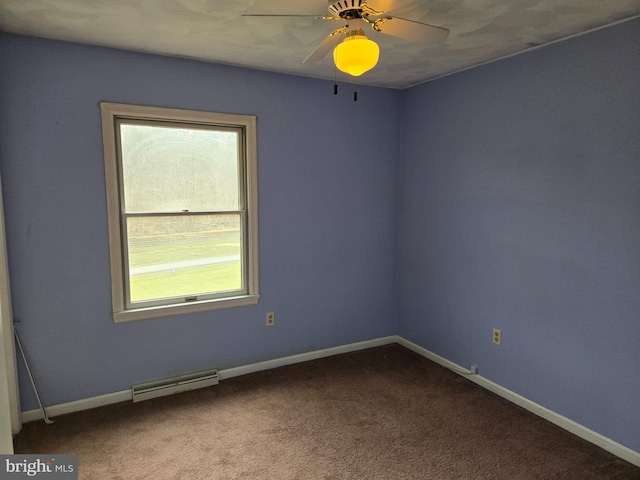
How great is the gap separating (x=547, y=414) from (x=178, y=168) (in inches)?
121

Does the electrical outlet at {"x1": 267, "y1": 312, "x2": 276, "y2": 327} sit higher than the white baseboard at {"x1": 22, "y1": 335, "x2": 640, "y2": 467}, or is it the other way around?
the electrical outlet at {"x1": 267, "y1": 312, "x2": 276, "y2": 327}

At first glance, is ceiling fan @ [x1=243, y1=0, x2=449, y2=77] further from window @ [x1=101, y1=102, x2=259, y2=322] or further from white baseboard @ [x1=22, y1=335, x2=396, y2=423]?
white baseboard @ [x1=22, y1=335, x2=396, y2=423]

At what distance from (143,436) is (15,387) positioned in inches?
33.7

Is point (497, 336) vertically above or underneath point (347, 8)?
underneath

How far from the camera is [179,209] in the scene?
3.12 m

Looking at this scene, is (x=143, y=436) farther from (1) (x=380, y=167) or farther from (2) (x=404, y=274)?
(1) (x=380, y=167)

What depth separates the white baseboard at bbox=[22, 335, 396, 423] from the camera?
278 cm

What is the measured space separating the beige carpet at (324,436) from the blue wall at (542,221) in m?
0.35

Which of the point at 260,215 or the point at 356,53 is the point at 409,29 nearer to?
the point at 356,53

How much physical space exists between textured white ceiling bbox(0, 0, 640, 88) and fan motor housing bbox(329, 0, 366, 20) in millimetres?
76

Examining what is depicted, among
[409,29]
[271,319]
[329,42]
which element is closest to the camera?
[409,29]

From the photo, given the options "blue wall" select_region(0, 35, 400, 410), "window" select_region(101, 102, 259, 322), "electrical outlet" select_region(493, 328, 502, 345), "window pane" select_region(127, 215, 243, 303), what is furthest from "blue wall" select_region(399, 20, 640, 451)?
"window pane" select_region(127, 215, 243, 303)

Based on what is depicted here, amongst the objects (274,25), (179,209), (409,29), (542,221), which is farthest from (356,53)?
(179,209)

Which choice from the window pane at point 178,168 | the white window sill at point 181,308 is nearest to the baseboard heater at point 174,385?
Result: the white window sill at point 181,308
